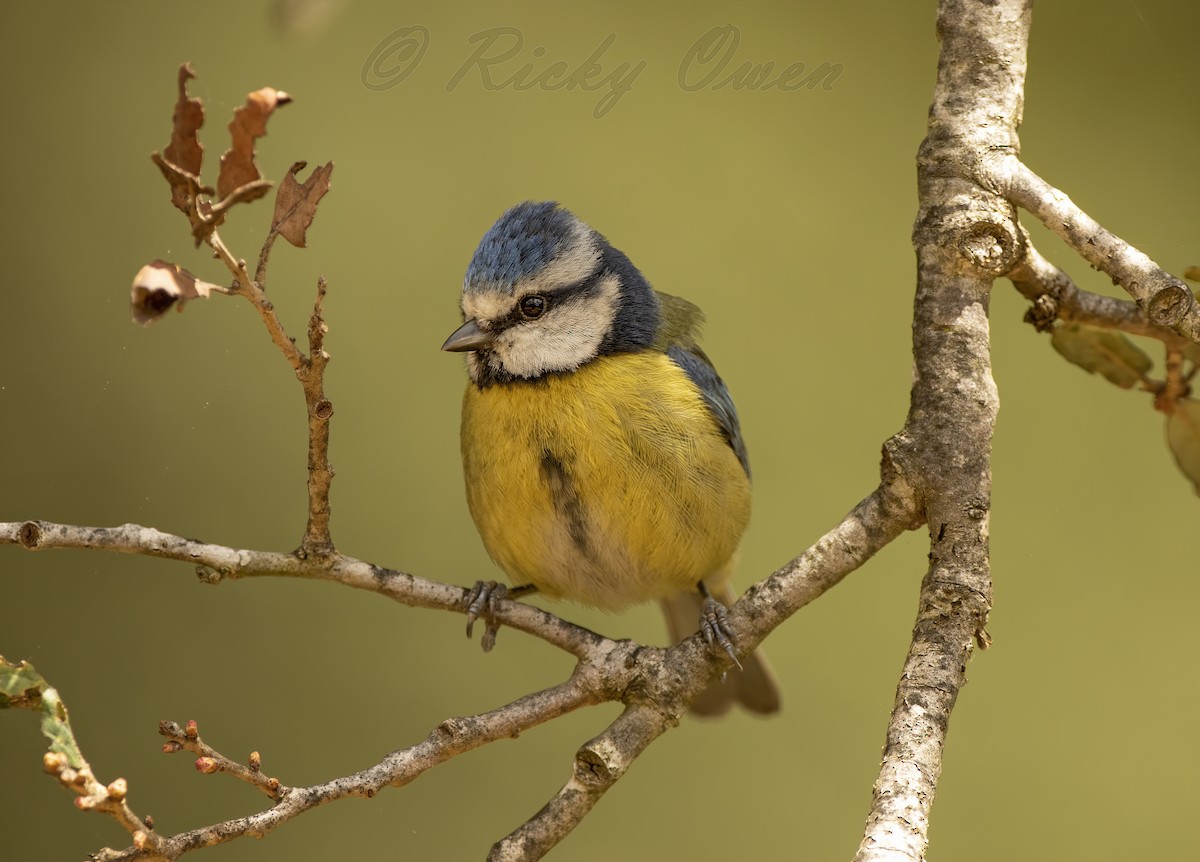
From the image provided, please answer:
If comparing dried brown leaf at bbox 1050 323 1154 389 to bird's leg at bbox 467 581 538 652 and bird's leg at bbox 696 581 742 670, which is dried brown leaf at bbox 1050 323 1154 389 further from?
bird's leg at bbox 467 581 538 652

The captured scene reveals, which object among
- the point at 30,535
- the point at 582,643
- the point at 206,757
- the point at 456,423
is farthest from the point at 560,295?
the point at 456,423

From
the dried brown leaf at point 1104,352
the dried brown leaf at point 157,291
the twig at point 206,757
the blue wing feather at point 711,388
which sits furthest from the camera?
the blue wing feather at point 711,388

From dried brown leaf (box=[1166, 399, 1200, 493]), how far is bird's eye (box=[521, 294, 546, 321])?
1.05 meters

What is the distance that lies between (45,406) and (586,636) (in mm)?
2467

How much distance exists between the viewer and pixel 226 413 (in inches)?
145

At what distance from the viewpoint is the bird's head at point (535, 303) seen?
201 centimetres

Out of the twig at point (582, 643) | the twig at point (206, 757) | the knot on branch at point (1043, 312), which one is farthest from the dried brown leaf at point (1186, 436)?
the twig at point (206, 757)

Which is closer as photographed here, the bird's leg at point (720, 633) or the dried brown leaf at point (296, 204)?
the dried brown leaf at point (296, 204)

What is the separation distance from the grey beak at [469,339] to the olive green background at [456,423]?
4.79 feet

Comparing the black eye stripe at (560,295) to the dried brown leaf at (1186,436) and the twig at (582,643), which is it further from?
the dried brown leaf at (1186,436)

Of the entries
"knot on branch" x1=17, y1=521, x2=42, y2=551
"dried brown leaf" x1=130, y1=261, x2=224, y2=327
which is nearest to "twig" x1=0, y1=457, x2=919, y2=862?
"knot on branch" x1=17, y1=521, x2=42, y2=551

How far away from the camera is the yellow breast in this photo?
1993 millimetres

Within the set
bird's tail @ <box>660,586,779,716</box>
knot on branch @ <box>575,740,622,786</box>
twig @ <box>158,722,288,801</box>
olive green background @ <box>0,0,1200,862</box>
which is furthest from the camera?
olive green background @ <box>0,0,1200,862</box>

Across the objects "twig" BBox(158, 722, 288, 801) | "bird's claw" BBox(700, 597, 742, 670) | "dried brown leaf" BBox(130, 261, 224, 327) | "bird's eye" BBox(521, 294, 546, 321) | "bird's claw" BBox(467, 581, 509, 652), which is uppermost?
"bird's eye" BBox(521, 294, 546, 321)
